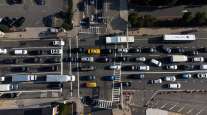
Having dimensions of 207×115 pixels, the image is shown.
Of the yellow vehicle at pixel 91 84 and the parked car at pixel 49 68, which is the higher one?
the parked car at pixel 49 68

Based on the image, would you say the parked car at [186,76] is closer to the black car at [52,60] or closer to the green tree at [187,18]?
the green tree at [187,18]

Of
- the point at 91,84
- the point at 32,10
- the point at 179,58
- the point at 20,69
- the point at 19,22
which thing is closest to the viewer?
the point at 179,58

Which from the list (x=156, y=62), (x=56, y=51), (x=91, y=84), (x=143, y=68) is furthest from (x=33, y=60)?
(x=156, y=62)

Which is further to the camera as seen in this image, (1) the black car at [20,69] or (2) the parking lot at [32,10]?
(2) the parking lot at [32,10]

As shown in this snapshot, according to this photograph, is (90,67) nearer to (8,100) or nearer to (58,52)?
(58,52)

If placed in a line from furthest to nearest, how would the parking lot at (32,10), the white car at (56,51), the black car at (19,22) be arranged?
the parking lot at (32,10)
the black car at (19,22)
the white car at (56,51)

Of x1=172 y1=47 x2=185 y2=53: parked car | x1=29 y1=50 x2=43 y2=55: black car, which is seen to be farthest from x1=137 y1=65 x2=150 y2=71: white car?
x1=29 y1=50 x2=43 y2=55: black car

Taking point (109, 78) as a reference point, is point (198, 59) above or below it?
above

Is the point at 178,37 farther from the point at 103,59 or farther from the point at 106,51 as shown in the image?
the point at 103,59

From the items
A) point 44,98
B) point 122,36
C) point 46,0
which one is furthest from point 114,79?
point 46,0

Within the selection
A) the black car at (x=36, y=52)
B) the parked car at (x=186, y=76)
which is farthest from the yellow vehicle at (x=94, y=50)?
the parked car at (x=186, y=76)
